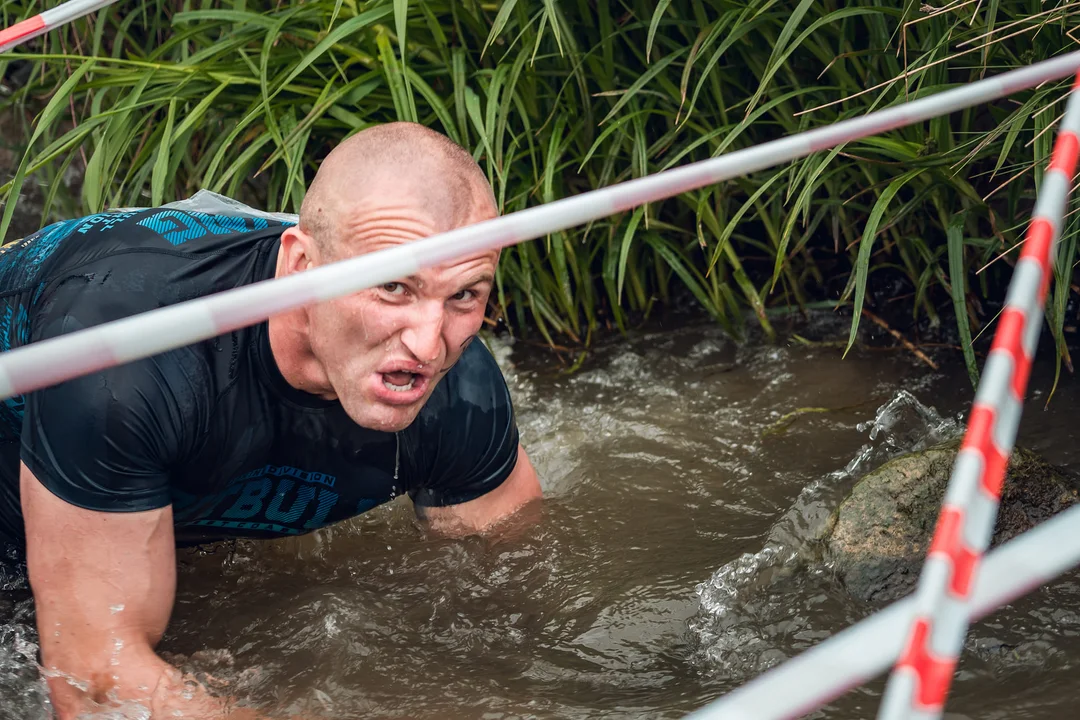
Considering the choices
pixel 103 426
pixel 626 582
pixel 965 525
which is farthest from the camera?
pixel 626 582

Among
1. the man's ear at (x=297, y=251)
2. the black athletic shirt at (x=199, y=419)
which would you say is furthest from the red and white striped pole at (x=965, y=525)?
the black athletic shirt at (x=199, y=419)

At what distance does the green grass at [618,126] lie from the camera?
9.14ft

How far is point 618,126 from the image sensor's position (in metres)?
2.99

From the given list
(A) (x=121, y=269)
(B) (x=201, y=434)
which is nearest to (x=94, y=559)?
(B) (x=201, y=434)

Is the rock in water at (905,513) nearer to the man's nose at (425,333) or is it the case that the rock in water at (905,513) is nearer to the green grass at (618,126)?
the green grass at (618,126)

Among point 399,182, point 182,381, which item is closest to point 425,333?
point 399,182

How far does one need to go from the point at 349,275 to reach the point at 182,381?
89 cm

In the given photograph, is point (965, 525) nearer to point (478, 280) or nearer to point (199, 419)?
point (478, 280)

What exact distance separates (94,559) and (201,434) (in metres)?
0.26

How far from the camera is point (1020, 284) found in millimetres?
1029

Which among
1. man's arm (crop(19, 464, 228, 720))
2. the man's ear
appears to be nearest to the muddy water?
man's arm (crop(19, 464, 228, 720))

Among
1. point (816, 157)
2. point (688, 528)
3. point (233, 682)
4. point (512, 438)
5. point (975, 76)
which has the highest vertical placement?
point (975, 76)

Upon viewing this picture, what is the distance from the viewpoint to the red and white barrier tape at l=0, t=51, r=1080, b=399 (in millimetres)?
936

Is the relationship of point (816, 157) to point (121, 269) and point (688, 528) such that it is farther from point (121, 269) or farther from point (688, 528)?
point (121, 269)
